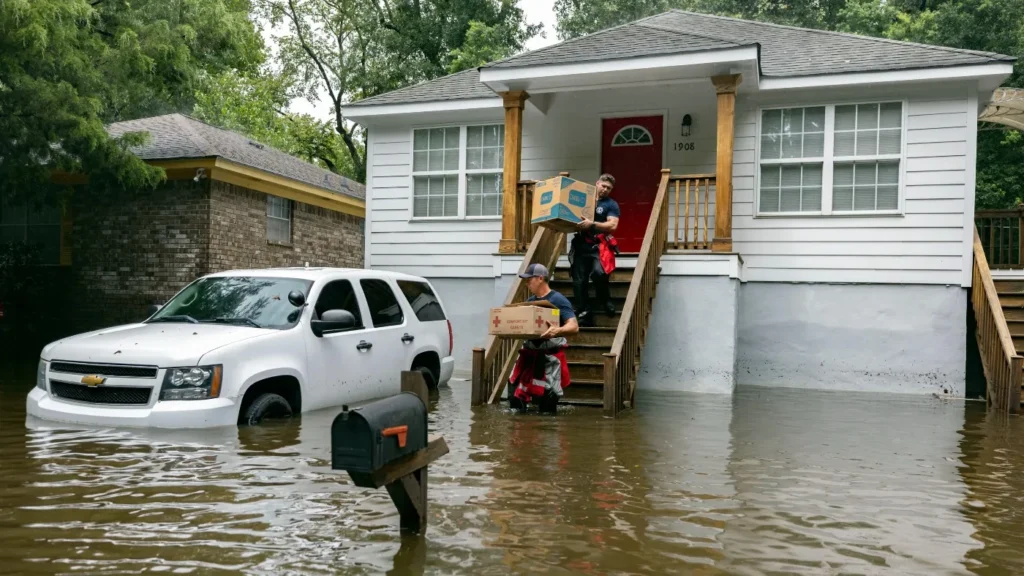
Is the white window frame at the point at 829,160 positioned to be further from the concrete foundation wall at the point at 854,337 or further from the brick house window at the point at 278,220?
the brick house window at the point at 278,220

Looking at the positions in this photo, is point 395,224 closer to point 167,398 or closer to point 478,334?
point 478,334

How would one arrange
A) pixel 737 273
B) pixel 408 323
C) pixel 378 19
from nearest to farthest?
pixel 408 323 → pixel 737 273 → pixel 378 19

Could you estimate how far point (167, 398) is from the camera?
22.8 feet

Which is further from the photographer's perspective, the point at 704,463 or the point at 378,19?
the point at 378,19

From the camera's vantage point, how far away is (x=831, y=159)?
13047mm

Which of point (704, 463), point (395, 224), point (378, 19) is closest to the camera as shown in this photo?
point (704, 463)

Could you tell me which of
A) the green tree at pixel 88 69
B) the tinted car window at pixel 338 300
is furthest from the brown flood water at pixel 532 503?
the green tree at pixel 88 69

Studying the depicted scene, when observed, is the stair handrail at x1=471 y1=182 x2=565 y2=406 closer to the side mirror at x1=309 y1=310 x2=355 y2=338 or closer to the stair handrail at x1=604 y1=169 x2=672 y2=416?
the stair handrail at x1=604 y1=169 x2=672 y2=416

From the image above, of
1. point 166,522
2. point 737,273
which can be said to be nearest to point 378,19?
point 737,273

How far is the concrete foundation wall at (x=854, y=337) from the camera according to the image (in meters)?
12.5

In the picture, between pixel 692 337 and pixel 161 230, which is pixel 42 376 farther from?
pixel 161 230

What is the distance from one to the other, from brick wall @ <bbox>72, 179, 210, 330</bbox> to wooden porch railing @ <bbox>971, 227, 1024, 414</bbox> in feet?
41.2

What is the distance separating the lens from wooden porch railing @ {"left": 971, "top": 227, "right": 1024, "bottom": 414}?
10.4 m

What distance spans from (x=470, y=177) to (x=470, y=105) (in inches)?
48.6
